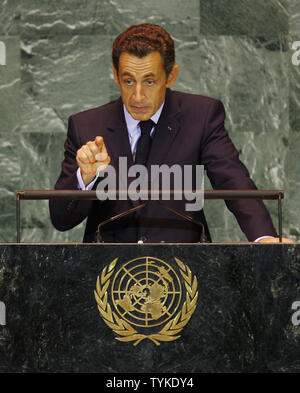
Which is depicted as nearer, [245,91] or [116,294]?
[116,294]

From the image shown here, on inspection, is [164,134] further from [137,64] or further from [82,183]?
[82,183]

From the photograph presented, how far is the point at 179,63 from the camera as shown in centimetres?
551

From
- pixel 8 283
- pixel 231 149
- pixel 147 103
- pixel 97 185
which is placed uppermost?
pixel 147 103

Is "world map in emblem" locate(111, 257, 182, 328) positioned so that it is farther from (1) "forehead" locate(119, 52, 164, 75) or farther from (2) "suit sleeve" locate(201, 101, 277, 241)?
(1) "forehead" locate(119, 52, 164, 75)

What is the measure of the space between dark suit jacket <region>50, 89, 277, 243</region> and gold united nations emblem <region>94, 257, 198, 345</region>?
2.91 ft

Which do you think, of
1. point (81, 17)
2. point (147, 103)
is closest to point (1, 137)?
point (81, 17)

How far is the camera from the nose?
4090mm

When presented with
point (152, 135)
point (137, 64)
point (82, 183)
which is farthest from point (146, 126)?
point (82, 183)

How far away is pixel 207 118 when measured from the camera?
4.17 m

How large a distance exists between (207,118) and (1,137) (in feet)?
6.67

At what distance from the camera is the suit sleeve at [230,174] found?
351 cm

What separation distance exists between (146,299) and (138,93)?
5.29 ft

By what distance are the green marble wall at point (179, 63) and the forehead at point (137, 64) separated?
1.42 metres
